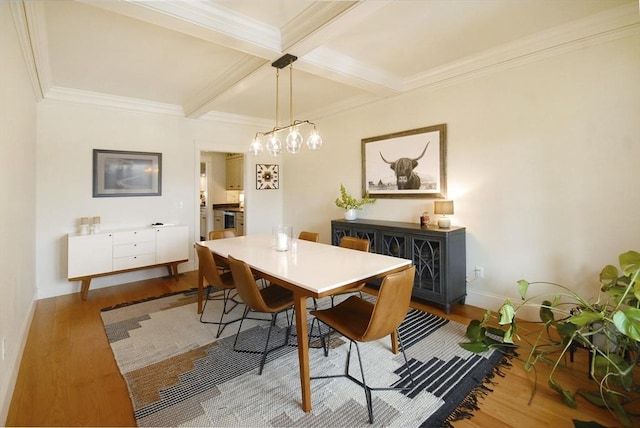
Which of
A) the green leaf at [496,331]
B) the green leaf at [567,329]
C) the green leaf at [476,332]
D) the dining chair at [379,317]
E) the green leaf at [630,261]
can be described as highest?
the green leaf at [630,261]

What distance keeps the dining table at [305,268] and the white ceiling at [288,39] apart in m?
1.68

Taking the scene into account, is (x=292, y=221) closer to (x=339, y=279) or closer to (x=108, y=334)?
(x=108, y=334)

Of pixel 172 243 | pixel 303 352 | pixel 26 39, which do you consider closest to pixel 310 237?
pixel 303 352

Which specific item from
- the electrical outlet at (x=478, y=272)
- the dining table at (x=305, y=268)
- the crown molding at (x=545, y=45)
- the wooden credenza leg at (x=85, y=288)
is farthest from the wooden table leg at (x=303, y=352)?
the wooden credenza leg at (x=85, y=288)

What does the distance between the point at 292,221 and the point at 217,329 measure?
3043 millimetres

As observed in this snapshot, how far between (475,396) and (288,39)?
2.87 metres

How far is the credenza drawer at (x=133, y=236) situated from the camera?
152 inches

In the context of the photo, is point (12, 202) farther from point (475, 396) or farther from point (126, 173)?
point (475, 396)

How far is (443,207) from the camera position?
325 cm

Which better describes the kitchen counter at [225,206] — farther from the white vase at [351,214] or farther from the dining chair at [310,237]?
the dining chair at [310,237]

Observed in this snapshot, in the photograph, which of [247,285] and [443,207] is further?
[443,207]

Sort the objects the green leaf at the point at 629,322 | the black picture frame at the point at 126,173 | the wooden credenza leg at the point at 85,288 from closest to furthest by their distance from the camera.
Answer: the green leaf at the point at 629,322, the wooden credenza leg at the point at 85,288, the black picture frame at the point at 126,173

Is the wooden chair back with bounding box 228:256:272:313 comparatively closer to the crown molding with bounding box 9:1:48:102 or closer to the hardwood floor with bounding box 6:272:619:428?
the hardwood floor with bounding box 6:272:619:428

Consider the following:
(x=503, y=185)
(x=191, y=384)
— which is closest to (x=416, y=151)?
(x=503, y=185)
